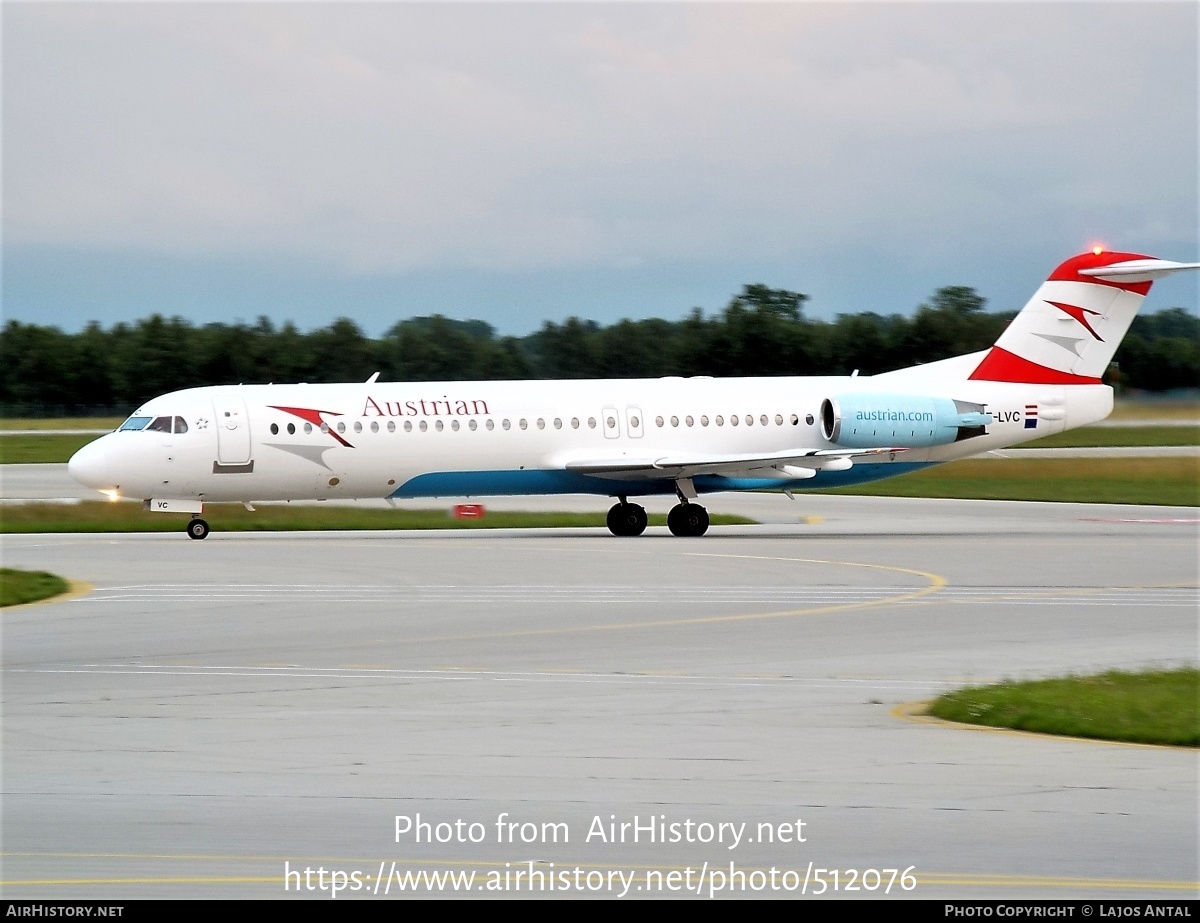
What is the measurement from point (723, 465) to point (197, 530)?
10.7 metres

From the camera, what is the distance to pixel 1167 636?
1766 cm

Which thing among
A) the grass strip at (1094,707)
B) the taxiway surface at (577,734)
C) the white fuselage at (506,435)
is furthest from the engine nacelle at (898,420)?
the grass strip at (1094,707)

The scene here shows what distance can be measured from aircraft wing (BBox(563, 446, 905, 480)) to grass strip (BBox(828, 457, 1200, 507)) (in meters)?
13.0

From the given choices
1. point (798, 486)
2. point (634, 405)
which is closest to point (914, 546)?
point (798, 486)

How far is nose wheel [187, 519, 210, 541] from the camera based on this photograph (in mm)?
32750

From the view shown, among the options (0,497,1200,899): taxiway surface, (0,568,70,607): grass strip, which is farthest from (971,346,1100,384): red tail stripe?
(0,568,70,607): grass strip

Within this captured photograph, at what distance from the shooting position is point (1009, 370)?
36344 mm

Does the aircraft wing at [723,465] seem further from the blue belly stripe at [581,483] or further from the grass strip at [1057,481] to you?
the grass strip at [1057,481]

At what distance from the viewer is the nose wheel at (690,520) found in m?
33.8

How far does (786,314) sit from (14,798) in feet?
249

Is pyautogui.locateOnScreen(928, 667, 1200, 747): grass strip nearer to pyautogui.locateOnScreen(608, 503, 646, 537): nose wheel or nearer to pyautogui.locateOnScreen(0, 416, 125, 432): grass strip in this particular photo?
pyautogui.locateOnScreen(608, 503, 646, 537): nose wheel

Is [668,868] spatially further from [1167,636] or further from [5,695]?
[1167,636]

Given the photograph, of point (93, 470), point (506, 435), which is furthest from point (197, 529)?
point (506, 435)

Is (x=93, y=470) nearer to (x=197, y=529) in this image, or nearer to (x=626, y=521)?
(x=197, y=529)
